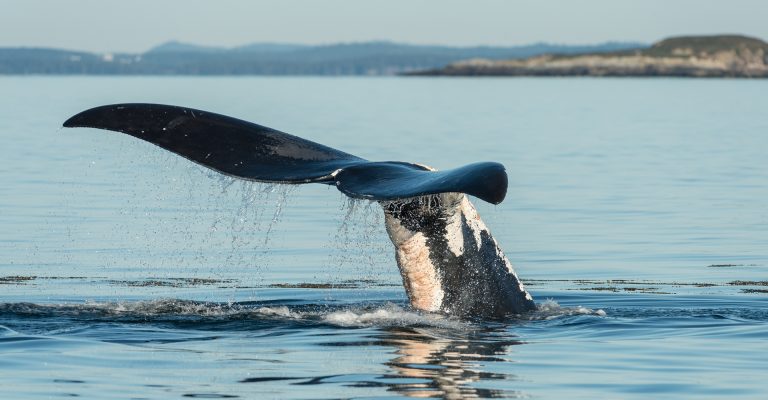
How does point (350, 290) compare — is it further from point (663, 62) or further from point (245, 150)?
point (663, 62)

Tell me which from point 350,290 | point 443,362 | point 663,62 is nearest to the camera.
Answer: point 443,362

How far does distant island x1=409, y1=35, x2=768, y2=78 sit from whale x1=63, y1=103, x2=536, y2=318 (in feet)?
494

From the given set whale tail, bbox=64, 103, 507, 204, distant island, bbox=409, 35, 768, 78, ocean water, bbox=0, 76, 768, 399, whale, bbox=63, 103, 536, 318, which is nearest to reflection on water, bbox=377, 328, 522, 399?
ocean water, bbox=0, 76, 768, 399

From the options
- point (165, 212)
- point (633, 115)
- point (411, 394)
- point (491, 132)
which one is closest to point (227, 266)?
point (165, 212)

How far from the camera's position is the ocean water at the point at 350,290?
7734 millimetres

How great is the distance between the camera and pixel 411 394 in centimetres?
710

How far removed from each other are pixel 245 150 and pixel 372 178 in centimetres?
81

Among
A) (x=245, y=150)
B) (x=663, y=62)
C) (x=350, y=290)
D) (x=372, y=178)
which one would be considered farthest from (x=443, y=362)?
(x=663, y=62)

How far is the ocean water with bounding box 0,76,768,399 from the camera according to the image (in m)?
7.73

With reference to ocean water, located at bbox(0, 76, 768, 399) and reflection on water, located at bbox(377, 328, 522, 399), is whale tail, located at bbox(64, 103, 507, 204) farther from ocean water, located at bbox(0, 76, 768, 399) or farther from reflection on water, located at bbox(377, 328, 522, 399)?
reflection on water, located at bbox(377, 328, 522, 399)

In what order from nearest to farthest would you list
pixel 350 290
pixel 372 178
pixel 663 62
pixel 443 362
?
pixel 372 178 → pixel 443 362 → pixel 350 290 → pixel 663 62

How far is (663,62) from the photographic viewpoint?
164750mm

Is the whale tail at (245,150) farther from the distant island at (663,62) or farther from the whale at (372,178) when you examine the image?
the distant island at (663,62)

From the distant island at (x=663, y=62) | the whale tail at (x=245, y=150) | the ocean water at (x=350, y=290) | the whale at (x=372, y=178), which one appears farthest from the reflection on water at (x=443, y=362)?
the distant island at (x=663, y=62)
